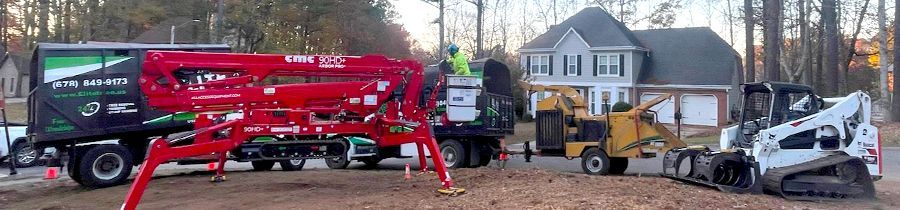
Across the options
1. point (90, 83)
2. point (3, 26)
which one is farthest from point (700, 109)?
point (3, 26)

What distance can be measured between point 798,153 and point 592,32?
3365 cm

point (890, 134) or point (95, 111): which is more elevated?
point (95, 111)

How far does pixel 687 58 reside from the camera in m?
43.0

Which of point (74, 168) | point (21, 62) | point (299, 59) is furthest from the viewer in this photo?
point (21, 62)

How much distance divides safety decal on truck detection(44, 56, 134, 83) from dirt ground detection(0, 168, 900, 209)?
179 centimetres

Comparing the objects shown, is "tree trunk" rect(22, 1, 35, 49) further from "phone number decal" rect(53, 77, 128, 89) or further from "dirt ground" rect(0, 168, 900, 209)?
"dirt ground" rect(0, 168, 900, 209)

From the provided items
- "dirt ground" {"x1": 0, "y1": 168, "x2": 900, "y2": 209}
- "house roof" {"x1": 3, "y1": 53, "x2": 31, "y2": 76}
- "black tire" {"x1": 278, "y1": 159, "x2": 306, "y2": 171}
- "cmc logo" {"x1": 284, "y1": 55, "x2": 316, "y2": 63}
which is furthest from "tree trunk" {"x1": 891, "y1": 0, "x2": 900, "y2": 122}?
"house roof" {"x1": 3, "y1": 53, "x2": 31, "y2": 76}

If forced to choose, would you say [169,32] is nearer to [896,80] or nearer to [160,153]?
[160,153]

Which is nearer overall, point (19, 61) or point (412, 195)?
point (412, 195)

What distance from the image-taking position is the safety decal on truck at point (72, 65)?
1258 cm

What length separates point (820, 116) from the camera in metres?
11.7

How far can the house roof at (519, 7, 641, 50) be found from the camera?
43.7m

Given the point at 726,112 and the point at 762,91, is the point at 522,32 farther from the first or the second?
the point at 762,91

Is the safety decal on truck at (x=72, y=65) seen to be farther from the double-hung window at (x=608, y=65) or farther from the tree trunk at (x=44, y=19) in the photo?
the tree trunk at (x=44, y=19)
